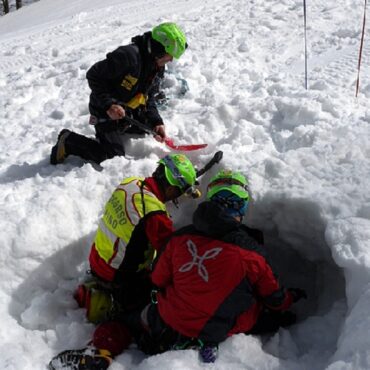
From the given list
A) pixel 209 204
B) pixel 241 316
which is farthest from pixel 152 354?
pixel 209 204

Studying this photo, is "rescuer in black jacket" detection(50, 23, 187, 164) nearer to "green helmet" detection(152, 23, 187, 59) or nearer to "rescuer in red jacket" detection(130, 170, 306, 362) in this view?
"green helmet" detection(152, 23, 187, 59)

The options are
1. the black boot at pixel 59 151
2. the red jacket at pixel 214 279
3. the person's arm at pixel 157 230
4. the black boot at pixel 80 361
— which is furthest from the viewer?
the black boot at pixel 59 151

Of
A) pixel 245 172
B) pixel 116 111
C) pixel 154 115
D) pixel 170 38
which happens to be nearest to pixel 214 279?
pixel 245 172

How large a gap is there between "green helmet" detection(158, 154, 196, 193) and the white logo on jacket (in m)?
0.85

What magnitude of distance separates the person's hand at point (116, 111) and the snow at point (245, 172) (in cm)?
44

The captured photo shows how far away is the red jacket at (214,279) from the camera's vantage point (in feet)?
9.68

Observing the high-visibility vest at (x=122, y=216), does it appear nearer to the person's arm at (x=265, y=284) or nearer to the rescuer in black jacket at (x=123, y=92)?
the person's arm at (x=265, y=284)

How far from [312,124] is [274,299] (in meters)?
2.37

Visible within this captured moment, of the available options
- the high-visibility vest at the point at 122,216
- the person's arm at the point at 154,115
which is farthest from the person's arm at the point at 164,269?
the person's arm at the point at 154,115

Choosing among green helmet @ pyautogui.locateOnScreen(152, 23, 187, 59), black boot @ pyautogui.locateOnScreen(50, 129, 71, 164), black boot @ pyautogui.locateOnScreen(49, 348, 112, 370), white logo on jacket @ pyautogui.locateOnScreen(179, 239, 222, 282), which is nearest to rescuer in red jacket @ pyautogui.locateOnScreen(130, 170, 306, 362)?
white logo on jacket @ pyautogui.locateOnScreen(179, 239, 222, 282)

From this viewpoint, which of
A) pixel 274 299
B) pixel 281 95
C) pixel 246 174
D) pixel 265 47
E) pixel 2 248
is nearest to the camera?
pixel 274 299

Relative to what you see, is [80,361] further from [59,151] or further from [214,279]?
[59,151]

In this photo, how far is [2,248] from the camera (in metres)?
3.92

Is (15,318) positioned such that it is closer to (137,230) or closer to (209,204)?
(137,230)
